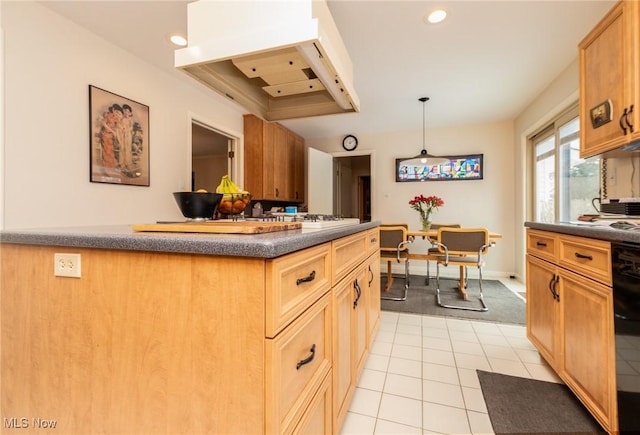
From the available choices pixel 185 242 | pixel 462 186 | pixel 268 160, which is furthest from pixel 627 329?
pixel 462 186

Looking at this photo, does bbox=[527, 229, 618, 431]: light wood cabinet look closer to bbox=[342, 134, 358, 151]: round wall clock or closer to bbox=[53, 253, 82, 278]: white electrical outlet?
bbox=[53, 253, 82, 278]: white electrical outlet

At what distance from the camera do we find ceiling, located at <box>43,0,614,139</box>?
181 centimetres

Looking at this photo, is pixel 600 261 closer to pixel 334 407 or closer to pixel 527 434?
pixel 527 434

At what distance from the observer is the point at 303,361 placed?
2.67ft

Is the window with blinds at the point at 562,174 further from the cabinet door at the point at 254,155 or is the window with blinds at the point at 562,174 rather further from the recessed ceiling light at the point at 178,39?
the recessed ceiling light at the point at 178,39

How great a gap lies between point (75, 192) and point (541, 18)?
349 centimetres

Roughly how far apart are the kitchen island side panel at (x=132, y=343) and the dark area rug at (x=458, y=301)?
243cm

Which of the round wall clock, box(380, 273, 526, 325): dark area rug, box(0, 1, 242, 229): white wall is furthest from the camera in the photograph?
the round wall clock

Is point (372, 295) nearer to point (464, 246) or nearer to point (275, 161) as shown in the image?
point (464, 246)

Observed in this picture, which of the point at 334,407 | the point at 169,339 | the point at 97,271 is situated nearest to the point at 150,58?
the point at 97,271

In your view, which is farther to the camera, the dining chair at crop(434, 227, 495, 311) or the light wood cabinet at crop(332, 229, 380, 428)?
the dining chair at crop(434, 227, 495, 311)

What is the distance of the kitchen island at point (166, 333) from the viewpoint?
2.19ft

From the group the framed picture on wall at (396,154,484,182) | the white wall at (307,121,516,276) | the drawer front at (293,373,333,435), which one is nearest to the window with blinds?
the white wall at (307,121,516,276)

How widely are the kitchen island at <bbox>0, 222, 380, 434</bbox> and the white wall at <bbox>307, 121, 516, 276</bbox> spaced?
3790mm
